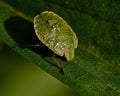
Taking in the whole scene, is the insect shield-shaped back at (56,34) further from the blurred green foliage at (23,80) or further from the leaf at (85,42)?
the blurred green foliage at (23,80)

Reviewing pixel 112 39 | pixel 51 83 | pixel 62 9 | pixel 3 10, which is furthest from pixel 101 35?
pixel 51 83

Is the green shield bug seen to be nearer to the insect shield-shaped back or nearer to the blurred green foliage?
the insect shield-shaped back

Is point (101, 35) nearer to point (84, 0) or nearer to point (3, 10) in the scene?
point (84, 0)

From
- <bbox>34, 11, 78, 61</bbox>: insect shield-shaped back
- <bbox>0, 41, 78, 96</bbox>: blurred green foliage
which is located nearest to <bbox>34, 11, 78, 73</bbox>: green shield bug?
<bbox>34, 11, 78, 61</bbox>: insect shield-shaped back

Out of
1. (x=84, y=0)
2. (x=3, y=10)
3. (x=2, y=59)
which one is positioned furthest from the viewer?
(x=2, y=59)

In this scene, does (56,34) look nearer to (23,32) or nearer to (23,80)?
(23,32)
